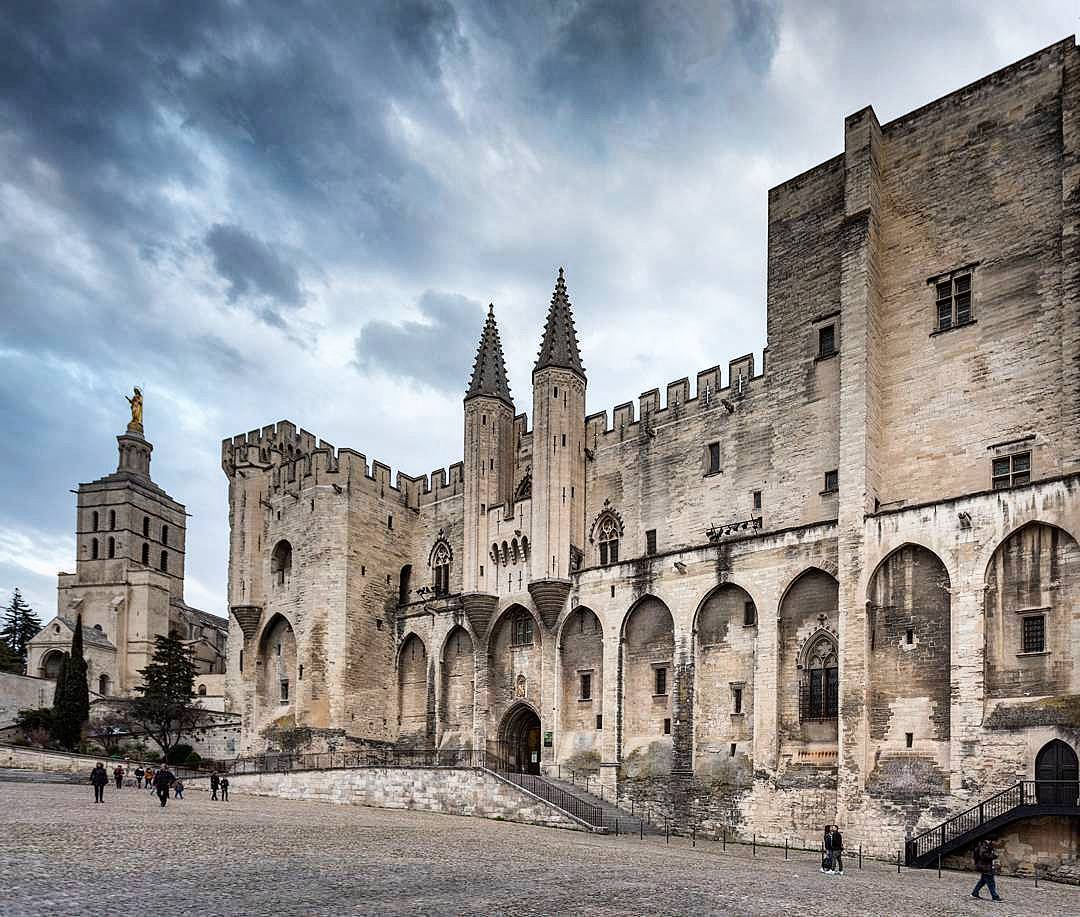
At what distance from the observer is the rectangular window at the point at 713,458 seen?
3675 centimetres

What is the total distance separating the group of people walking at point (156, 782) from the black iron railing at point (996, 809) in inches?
811

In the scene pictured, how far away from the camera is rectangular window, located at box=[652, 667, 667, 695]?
112ft

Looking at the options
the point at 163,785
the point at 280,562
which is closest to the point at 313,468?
the point at 280,562

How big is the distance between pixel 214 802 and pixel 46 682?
29.0 meters

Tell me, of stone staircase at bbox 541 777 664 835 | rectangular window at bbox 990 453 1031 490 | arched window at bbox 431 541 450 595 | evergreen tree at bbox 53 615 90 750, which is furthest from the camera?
evergreen tree at bbox 53 615 90 750

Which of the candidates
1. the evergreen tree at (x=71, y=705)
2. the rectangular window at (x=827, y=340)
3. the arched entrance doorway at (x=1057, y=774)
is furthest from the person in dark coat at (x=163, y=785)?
the rectangular window at (x=827, y=340)

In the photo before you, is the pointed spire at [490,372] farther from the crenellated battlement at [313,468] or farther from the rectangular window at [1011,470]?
the rectangular window at [1011,470]

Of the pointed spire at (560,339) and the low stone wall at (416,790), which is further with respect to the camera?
the pointed spire at (560,339)

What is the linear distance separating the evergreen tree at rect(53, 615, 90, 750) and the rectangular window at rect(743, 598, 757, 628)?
106 feet

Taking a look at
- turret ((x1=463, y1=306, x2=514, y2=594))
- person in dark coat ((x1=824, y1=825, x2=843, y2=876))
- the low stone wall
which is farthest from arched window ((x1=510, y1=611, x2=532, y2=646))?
person in dark coat ((x1=824, y1=825, x2=843, y2=876))

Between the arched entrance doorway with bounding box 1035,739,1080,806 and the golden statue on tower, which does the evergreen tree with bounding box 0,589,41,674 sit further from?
the arched entrance doorway with bounding box 1035,739,1080,806

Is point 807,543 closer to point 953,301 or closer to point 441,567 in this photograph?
point 953,301

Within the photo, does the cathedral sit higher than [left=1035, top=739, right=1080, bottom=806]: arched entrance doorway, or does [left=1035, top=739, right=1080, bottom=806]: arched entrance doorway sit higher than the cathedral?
the cathedral

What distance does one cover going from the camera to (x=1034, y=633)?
83.4 ft
